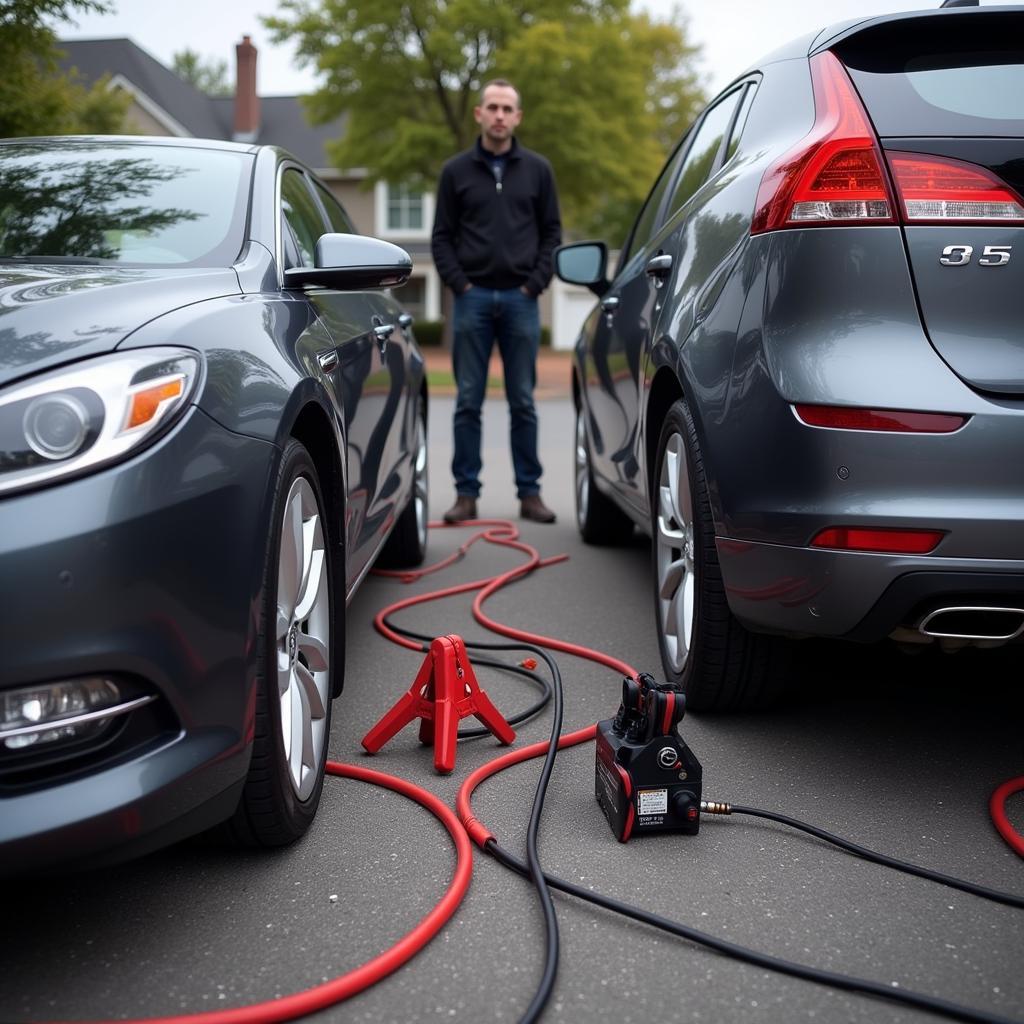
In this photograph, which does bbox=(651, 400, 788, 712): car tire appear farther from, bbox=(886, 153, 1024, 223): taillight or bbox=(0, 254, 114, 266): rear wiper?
bbox=(0, 254, 114, 266): rear wiper

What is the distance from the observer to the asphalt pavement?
6.14 ft

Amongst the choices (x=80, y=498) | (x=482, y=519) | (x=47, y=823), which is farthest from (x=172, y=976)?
(x=482, y=519)

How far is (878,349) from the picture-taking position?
242cm

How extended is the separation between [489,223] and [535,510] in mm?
1601

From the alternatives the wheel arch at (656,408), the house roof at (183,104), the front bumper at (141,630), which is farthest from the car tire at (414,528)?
the house roof at (183,104)

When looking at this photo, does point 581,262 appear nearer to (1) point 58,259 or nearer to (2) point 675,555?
(2) point 675,555

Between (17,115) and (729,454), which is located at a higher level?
(17,115)

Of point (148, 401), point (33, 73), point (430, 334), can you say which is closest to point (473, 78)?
point (430, 334)

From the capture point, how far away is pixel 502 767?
9.29 feet

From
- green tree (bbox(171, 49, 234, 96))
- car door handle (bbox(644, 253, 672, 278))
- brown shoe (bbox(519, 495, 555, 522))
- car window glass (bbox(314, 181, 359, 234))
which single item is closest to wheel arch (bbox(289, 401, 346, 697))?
car door handle (bbox(644, 253, 672, 278))

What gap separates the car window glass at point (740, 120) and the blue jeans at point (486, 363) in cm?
317

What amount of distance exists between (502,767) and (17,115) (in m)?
9.27

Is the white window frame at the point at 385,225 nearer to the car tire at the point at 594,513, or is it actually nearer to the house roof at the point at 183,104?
the house roof at the point at 183,104

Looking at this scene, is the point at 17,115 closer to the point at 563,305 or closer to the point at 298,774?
the point at 298,774
